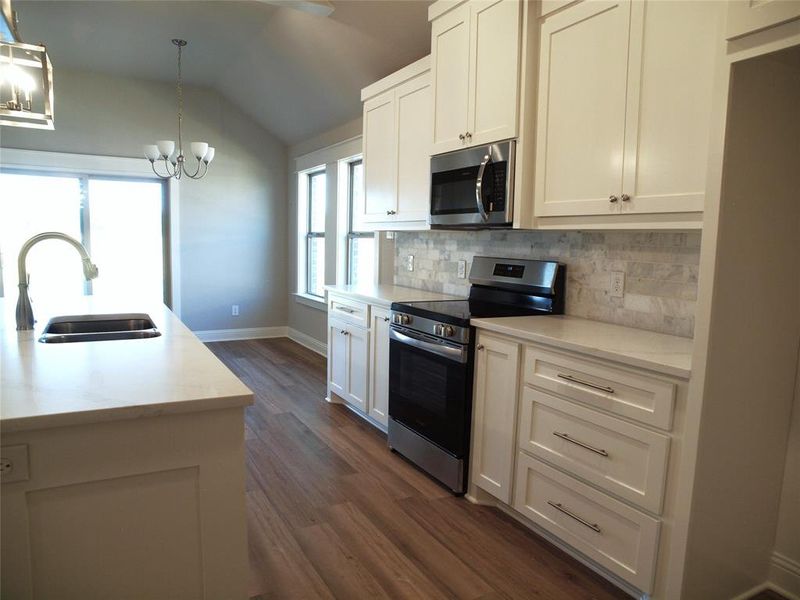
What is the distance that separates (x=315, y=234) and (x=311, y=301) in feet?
2.55

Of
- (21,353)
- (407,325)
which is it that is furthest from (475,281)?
(21,353)

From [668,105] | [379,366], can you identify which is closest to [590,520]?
[668,105]

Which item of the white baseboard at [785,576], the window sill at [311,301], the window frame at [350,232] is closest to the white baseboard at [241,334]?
the window sill at [311,301]

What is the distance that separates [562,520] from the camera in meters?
2.10

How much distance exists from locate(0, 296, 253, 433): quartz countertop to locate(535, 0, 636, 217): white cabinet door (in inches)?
60.6

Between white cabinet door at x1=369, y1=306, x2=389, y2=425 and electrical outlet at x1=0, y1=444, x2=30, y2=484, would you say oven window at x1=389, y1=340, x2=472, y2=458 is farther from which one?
electrical outlet at x1=0, y1=444, x2=30, y2=484

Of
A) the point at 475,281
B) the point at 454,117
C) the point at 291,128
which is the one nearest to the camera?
the point at 454,117

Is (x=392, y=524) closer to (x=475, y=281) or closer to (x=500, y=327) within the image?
(x=500, y=327)

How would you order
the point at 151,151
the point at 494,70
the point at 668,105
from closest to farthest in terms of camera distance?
the point at 668,105 → the point at 494,70 → the point at 151,151

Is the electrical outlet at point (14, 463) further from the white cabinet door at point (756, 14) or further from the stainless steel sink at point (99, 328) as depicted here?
the white cabinet door at point (756, 14)

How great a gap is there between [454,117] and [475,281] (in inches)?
36.8

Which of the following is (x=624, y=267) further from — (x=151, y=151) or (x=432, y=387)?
(x=151, y=151)

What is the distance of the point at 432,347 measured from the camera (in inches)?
107

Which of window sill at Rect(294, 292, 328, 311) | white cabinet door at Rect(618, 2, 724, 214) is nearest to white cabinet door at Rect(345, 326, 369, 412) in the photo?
white cabinet door at Rect(618, 2, 724, 214)
